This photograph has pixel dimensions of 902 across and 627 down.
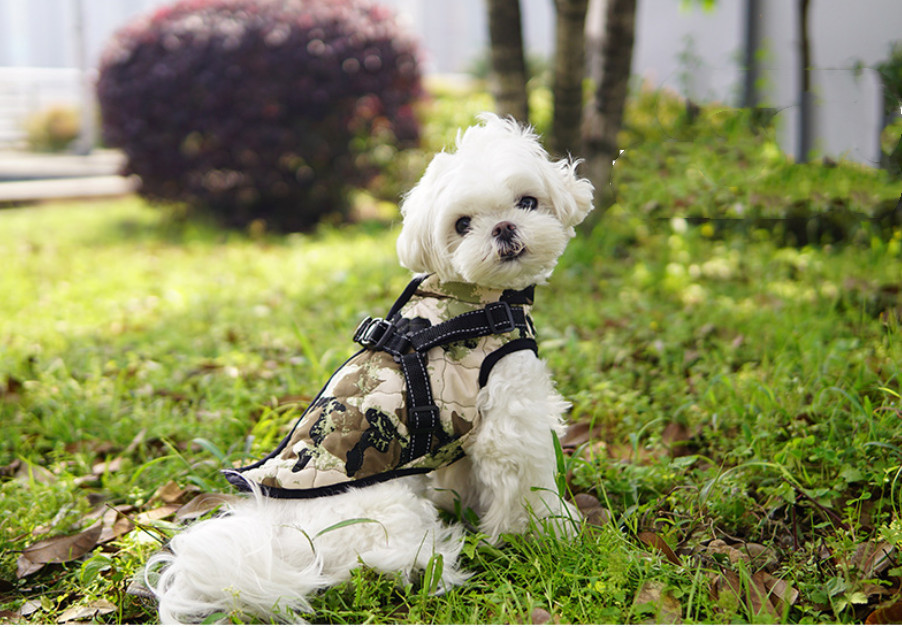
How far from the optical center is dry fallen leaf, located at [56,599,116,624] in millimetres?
1923

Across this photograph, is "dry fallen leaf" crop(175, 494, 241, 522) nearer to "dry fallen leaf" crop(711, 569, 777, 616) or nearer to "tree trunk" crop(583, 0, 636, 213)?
"dry fallen leaf" crop(711, 569, 777, 616)

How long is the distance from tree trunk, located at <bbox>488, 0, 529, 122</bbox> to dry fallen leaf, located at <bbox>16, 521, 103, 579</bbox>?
12.4ft

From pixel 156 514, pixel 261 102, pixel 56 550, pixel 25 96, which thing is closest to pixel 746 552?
pixel 156 514

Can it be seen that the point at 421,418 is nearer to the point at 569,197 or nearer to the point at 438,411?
the point at 438,411

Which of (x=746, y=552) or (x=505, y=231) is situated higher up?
(x=505, y=231)

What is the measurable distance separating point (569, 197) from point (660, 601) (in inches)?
44.4

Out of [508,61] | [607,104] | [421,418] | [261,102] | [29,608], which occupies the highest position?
[508,61]

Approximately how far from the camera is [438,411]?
1.94 metres

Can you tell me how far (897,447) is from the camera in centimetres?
222

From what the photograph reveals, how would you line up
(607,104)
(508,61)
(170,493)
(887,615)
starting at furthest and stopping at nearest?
1. (607,104)
2. (508,61)
3. (170,493)
4. (887,615)

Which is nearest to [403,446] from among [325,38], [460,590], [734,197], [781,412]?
[460,590]

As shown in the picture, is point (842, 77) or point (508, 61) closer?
point (842, 77)

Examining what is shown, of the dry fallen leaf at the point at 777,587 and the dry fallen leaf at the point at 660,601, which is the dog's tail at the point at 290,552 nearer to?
the dry fallen leaf at the point at 660,601

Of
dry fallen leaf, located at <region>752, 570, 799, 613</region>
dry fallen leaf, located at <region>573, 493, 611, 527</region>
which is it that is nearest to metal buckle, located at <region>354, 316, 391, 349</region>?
dry fallen leaf, located at <region>573, 493, 611, 527</region>
